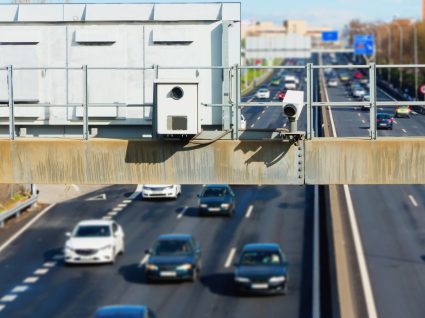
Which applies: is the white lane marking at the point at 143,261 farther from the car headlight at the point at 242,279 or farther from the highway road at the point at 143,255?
the car headlight at the point at 242,279

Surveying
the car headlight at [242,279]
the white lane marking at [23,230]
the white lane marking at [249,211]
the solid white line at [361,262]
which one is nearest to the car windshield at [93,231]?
the white lane marking at [23,230]

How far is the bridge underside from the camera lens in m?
15.9

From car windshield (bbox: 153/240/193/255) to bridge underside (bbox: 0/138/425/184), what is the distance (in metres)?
22.6

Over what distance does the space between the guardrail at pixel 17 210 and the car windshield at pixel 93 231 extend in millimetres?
7261

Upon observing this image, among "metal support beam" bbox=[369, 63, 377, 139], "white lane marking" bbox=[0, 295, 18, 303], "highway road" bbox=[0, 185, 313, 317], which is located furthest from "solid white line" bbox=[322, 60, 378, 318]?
"white lane marking" bbox=[0, 295, 18, 303]

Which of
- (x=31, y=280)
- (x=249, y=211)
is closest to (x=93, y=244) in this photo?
(x=31, y=280)

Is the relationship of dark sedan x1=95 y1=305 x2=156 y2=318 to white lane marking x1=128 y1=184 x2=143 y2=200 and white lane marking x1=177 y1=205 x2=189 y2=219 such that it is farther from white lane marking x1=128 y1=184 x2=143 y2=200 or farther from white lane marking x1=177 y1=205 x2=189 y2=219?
white lane marking x1=128 y1=184 x2=143 y2=200

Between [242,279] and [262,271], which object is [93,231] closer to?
[242,279]

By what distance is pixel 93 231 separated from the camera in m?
42.0

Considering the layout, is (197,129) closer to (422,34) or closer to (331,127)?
(331,127)

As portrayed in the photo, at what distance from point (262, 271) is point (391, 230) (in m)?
13.1

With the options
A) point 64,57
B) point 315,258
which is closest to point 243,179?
point 64,57

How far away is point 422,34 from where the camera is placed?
135625 mm

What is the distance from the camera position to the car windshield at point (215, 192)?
53844mm
